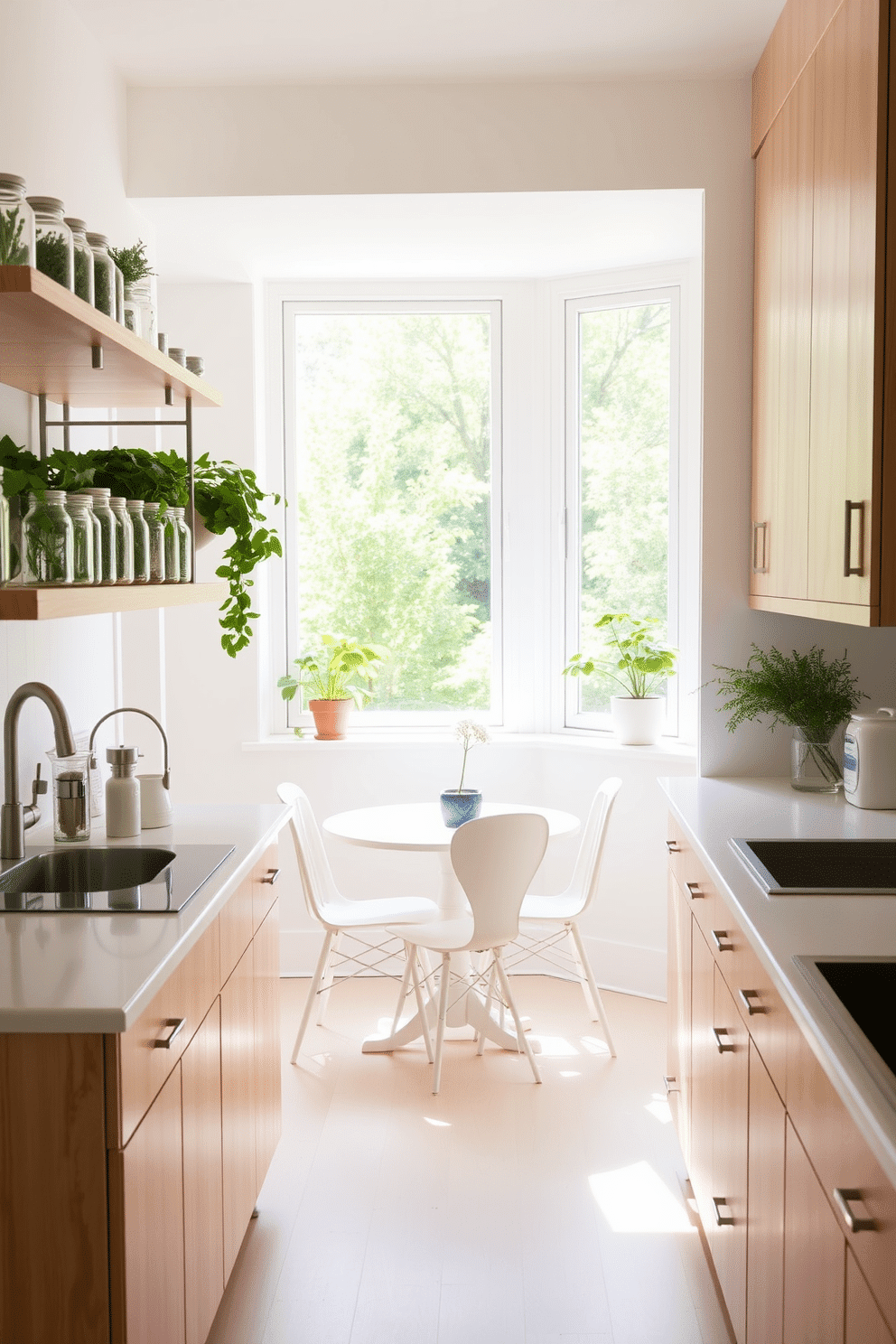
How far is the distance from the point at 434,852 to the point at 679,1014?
0.97 meters

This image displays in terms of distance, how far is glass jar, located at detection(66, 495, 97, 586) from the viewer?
6.47 ft

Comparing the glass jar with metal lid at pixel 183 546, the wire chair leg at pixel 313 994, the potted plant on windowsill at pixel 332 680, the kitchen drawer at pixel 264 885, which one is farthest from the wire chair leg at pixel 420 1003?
the glass jar with metal lid at pixel 183 546

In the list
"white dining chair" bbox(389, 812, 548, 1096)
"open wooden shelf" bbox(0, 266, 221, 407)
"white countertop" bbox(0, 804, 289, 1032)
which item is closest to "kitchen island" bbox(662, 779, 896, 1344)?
"white dining chair" bbox(389, 812, 548, 1096)

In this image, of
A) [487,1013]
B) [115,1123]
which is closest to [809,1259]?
[115,1123]

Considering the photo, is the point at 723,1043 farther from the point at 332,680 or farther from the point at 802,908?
the point at 332,680

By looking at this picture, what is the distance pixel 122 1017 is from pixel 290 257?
322cm

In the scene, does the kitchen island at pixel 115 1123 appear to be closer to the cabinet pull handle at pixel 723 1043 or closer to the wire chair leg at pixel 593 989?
the cabinet pull handle at pixel 723 1043

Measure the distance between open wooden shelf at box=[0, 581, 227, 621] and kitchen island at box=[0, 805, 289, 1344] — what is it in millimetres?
499

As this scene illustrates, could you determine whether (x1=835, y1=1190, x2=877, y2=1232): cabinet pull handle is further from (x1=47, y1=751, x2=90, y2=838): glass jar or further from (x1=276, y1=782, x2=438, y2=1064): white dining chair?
(x1=276, y1=782, x2=438, y2=1064): white dining chair

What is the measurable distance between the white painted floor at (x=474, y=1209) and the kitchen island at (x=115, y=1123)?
38cm

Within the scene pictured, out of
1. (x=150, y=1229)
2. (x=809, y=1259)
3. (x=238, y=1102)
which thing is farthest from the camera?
(x=238, y=1102)

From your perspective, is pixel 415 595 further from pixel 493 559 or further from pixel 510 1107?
pixel 510 1107

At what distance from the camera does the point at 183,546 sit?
264 centimetres

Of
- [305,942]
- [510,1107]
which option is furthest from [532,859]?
[305,942]
